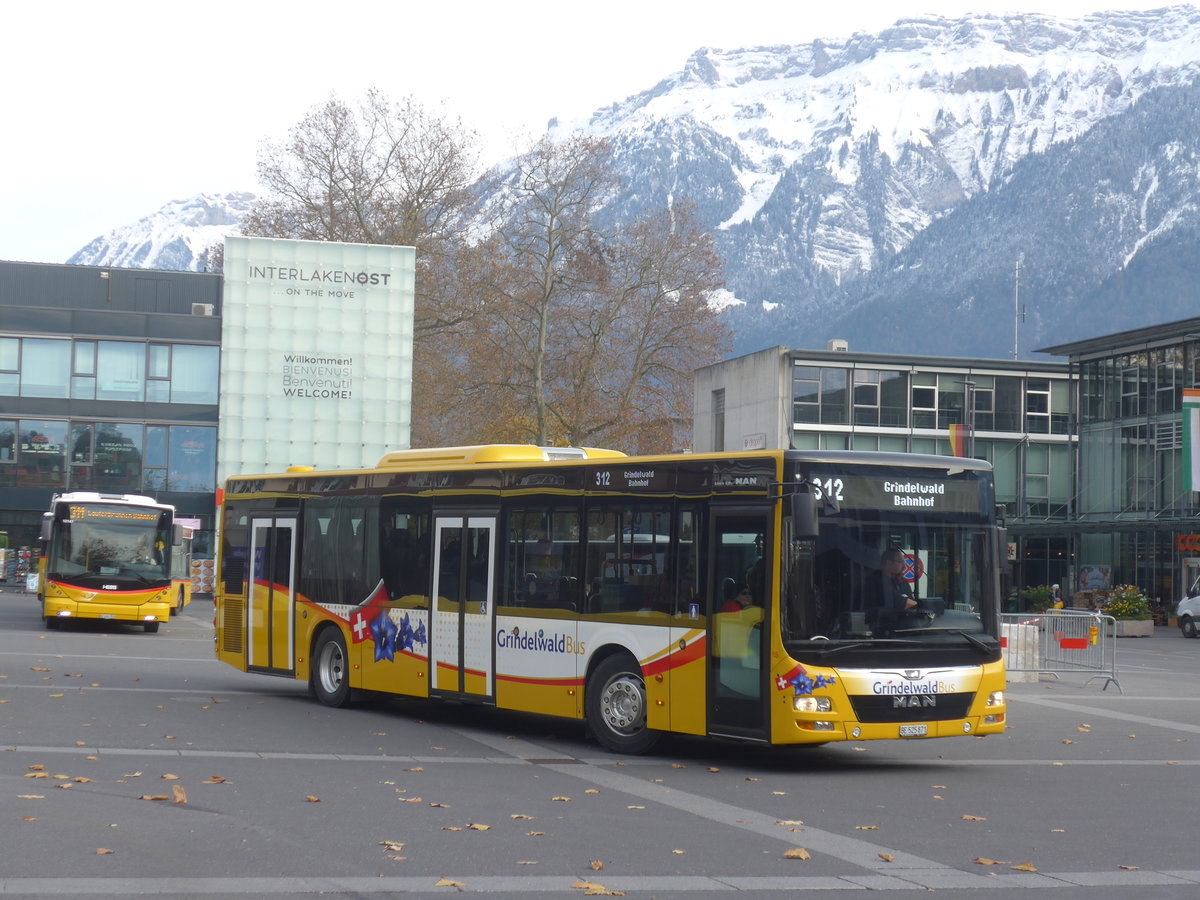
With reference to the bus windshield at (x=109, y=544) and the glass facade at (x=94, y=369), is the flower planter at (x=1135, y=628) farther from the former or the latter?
the glass facade at (x=94, y=369)

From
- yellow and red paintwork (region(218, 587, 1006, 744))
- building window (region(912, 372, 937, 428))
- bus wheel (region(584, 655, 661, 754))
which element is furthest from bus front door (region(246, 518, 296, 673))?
building window (region(912, 372, 937, 428))

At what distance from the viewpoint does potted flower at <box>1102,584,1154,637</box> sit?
48750 millimetres

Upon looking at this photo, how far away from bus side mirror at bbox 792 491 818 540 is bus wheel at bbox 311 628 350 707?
693 centimetres

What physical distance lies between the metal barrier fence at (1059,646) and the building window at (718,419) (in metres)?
46.6

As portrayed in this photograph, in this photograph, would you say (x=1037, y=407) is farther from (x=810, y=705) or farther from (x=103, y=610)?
(x=810, y=705)

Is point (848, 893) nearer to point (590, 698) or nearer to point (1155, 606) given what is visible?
point (590, 698)

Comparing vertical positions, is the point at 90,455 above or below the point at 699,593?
above

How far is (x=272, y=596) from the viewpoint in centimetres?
1905

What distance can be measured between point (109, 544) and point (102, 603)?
1.25m

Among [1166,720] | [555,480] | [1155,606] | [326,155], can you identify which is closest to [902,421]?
[1155,606]

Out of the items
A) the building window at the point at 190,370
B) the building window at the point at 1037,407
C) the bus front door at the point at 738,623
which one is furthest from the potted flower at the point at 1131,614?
the bus front door at the point at 738,623

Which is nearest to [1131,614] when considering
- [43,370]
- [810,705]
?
[43,370]

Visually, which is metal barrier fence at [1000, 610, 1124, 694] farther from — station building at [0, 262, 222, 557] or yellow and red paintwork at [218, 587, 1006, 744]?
station building at [0, 262, 222, 557]

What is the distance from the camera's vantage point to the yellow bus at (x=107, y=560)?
106 feet
